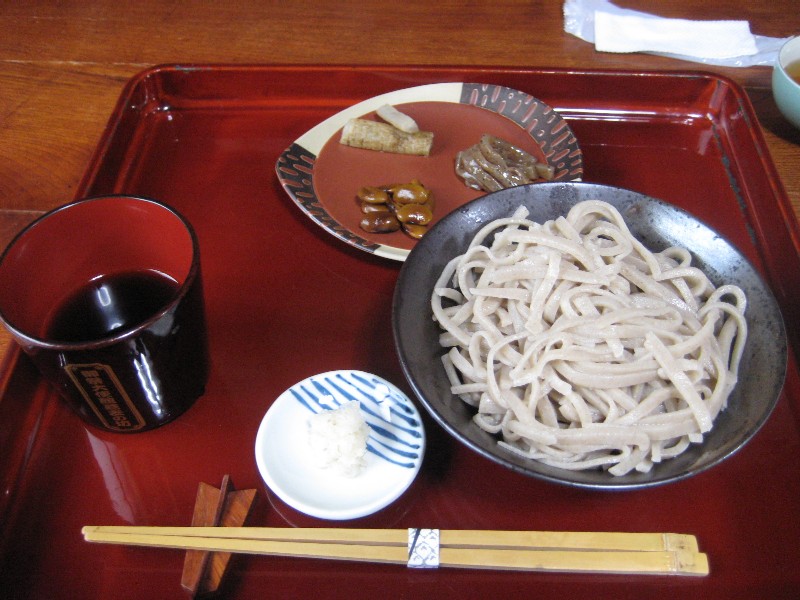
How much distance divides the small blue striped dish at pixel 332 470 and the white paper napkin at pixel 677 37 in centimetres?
152

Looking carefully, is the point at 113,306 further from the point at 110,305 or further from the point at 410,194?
the point at 410,194

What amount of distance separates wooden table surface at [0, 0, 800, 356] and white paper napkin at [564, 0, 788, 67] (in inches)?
1.4

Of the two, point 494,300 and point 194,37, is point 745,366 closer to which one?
point 494,300

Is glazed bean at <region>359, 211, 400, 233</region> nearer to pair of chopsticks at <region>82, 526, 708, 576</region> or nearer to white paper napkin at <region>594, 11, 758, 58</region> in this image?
pair of chopsticks at <region>82, 526, 708, 576</region>

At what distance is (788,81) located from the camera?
1.80 meters

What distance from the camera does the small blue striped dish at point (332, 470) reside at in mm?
1077

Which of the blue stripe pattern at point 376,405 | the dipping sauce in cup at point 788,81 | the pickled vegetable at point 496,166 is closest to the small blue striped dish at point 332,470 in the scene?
the blue stripe pattern at point 376,405

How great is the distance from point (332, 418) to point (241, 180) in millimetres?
835

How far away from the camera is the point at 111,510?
1.12 metres

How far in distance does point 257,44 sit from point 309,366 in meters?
1.29

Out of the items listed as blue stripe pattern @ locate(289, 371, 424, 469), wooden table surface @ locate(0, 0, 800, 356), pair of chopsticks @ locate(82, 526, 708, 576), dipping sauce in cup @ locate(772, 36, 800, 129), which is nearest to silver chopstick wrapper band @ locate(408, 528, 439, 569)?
pair of chopsticks @ locate(82, 526, 708, 576)

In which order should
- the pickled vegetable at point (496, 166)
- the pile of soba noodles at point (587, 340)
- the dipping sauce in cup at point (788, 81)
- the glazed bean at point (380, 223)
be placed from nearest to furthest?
the pile of soba noodles at point (587, 340) → the glazed bean at point (380, 223) → the pickled vegetable at point (496, 166) → the dipping sauce in cup at point (788, 81)

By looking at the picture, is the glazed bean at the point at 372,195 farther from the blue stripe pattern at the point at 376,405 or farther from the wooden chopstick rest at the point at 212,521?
the wooden chopstick rest at the point at 212,521

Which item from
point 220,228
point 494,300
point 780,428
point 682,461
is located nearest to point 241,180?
point 220,228
